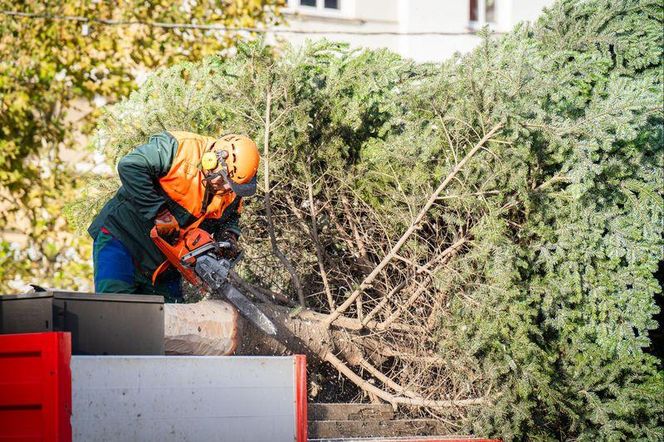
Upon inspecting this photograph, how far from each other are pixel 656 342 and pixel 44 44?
791 cm

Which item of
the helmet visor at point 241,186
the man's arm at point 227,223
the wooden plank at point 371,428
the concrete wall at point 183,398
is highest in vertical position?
the helmet visor at point 241,186

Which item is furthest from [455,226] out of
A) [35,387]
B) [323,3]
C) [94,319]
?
[323,3]

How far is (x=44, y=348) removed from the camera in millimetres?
4098

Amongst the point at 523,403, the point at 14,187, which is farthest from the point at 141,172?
the point at 14,187

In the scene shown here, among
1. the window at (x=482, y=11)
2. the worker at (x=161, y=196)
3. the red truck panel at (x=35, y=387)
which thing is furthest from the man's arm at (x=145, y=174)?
the window at (x=482, y=11)

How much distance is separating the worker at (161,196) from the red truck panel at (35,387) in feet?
6.69

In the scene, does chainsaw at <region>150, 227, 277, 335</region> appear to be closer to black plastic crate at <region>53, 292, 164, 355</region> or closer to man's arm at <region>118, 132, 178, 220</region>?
man's arm at <region>118, 132, 178, 220</region>

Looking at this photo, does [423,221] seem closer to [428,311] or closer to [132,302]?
[428,311]

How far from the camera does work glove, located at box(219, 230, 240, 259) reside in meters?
6.53

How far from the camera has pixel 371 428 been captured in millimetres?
6352

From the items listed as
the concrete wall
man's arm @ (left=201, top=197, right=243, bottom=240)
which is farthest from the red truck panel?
man's arm @ (left=201, top=197, right=243, bottom=240)

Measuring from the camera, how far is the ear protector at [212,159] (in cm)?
636

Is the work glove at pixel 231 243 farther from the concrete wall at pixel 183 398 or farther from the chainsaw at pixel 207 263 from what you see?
the concrete wall at pixel 183 398

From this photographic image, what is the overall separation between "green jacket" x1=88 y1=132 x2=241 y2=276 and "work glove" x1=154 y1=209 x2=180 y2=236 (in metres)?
0.04
